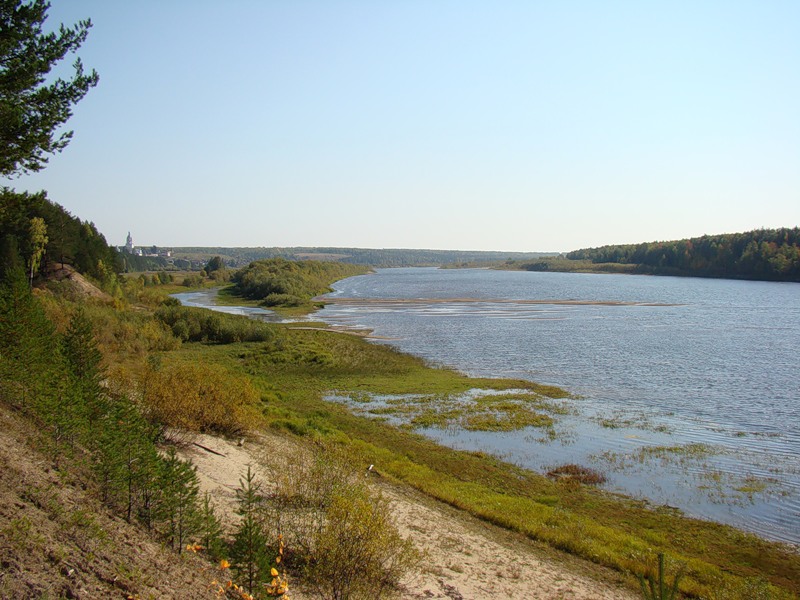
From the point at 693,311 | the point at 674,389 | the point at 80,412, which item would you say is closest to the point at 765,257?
the point at 693,311

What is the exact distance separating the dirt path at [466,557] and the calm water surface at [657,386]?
21.9ft

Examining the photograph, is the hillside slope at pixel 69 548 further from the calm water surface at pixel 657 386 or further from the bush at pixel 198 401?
the calm water surface at pixel 657 386

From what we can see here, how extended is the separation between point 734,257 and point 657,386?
13674cm

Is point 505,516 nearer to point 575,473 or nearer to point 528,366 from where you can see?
point 575,473

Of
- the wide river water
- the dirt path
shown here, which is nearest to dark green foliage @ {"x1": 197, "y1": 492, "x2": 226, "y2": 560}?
the dirt path

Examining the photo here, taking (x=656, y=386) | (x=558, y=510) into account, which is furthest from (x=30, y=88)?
(x=656, y=386)

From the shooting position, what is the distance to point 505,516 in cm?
1653

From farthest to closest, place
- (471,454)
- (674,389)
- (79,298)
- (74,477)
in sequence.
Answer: (79,298) → (674,389) → (471,454) → (74,477)

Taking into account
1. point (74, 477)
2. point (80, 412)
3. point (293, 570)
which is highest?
point (80, 412)

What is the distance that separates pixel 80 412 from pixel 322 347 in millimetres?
35872

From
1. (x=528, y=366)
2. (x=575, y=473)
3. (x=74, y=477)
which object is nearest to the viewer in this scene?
(x=74, y=477)

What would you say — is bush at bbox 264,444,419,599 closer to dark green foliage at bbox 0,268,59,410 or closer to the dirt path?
the dirt path

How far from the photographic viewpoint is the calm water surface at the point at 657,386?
806 inches

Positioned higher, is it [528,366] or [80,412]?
[80,412]
